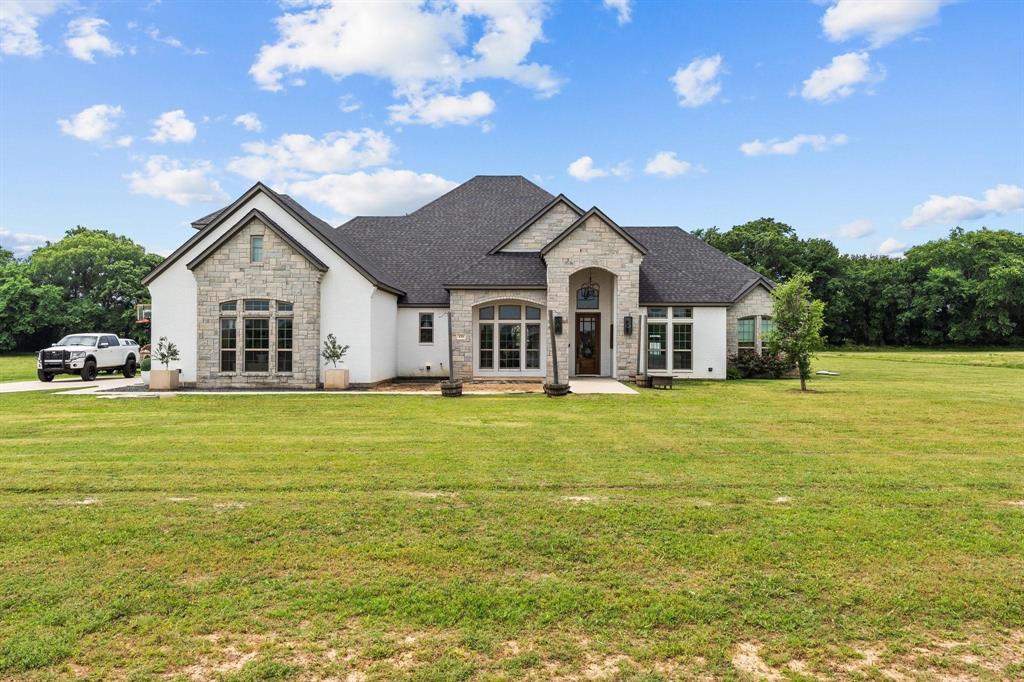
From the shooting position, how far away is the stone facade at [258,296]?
2111cm

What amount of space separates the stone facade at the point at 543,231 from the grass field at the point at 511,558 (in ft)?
53.5

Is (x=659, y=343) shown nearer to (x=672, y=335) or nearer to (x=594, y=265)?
(x=672, y=335)

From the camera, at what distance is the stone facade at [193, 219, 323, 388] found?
21.1 meters

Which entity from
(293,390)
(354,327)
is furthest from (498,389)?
(293,390)

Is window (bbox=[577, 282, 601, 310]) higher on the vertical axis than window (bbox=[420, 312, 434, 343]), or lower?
higher

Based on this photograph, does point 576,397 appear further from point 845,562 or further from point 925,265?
point 925,265

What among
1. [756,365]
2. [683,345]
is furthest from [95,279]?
[756,365]

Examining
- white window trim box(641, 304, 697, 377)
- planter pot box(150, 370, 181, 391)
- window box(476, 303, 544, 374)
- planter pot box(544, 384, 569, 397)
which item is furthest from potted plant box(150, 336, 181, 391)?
white window trim box(641, 304, 697, 377)

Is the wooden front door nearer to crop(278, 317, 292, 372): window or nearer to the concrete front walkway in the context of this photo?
the concrete front walkway

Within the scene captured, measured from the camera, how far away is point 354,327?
21.4 meters

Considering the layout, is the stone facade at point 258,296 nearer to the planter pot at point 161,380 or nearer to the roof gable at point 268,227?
the roof gable at point 268,227

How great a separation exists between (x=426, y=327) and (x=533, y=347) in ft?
16.2

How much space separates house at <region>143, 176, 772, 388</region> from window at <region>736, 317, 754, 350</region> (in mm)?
45

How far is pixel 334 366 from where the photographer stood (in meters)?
21.2
